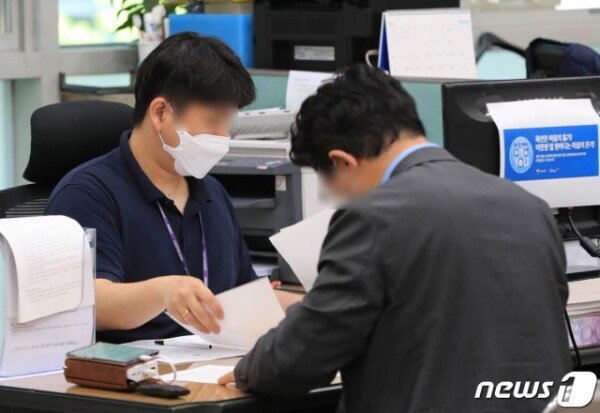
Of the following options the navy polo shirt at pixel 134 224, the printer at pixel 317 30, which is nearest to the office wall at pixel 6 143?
the printer at pixel 317 30

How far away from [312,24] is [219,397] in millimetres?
2238

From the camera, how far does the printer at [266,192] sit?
9.78 ft

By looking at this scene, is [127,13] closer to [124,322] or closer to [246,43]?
[246,43]

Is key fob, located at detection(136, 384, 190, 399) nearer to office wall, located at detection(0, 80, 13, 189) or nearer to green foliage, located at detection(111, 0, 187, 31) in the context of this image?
green foliage, located at detection(111, 0, 187, 31)

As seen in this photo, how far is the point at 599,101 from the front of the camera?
2607mm

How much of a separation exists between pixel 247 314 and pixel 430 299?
500 millimetres

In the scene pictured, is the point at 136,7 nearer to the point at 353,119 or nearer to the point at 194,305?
the point at 194,305

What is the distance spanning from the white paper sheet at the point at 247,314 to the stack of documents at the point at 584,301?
65cm

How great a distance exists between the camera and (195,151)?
7.57 feet

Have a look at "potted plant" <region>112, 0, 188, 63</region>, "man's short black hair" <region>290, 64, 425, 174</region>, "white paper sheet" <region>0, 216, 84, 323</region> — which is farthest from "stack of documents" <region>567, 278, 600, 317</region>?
"potted plant" <region>112, 0, 188, 63</region>

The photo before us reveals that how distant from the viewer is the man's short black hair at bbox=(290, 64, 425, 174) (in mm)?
1705

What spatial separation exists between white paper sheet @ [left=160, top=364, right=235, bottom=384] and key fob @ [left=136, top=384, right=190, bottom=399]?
2.8 inches

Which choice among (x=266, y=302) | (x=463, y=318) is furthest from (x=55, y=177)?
(x=463, y=318)

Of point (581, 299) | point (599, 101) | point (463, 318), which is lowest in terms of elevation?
point (581, 299)
